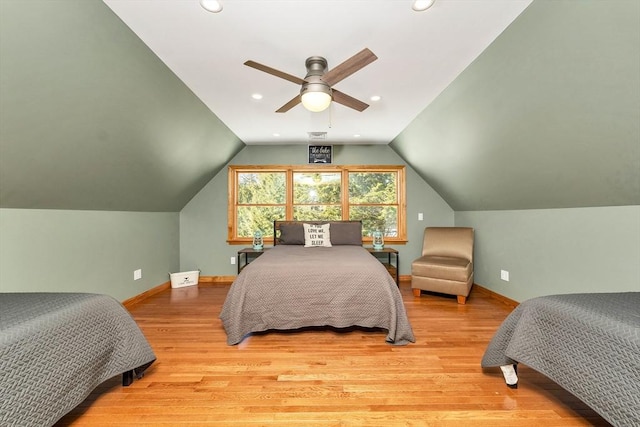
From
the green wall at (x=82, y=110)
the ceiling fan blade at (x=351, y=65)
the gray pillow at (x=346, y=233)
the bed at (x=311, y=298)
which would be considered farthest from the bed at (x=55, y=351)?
the gray pillow at (x=346, y=233)

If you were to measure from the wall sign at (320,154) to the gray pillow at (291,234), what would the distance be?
1206mm

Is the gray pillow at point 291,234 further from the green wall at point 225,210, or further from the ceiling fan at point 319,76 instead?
the ceiling fan at point 319,76

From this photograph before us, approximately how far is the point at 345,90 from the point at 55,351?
263cm

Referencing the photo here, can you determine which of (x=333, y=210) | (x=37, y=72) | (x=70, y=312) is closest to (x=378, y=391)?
(x=70, y=312)

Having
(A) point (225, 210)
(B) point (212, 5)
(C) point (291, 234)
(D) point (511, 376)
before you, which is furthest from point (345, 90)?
(A) point (225, 210)

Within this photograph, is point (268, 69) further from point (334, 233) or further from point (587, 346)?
point (334, 233)

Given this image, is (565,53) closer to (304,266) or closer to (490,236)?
(304,266)

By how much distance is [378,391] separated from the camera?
5.29 ft

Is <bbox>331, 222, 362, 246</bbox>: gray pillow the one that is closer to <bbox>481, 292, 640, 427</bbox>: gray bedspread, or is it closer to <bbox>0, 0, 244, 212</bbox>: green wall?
<bbox>0, 0, 244, 212</bbox>: green wall

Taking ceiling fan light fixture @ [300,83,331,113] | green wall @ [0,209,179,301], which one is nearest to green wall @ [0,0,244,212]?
green wall @ [0,209,179,301]

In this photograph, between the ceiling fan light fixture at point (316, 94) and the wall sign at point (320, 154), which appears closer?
the ceiling fan light fixture at point (316, 94)

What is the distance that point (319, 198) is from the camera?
180 inches

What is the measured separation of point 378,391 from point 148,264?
10.9 ft

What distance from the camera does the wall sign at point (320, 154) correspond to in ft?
14.6
